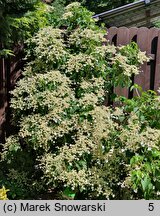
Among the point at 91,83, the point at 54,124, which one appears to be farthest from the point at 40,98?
the point at 91,83

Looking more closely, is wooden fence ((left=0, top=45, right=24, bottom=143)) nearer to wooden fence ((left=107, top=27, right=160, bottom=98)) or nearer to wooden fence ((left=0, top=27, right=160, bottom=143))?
wooden fence ((left=0, top=27, right=160, bottom=143))

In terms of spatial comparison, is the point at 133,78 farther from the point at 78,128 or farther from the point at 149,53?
the point at 78,128

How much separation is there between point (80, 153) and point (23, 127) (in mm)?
630

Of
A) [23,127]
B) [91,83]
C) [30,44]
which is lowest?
[23,127]

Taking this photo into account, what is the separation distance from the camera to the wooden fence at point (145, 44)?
4320 mm

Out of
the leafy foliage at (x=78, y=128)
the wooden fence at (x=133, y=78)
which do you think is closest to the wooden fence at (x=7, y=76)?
the wooden fence at (x=133, y=78)

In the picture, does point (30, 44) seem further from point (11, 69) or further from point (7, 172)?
point (7, 172)

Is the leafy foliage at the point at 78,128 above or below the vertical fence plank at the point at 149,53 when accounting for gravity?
below

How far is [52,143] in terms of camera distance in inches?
134

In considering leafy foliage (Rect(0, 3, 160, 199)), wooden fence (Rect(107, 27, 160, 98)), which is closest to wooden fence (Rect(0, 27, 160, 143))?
wooden fence (Rect(107, 27, 160, 98))

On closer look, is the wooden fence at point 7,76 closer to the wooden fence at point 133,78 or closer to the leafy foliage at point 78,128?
the wooden fence at point 133,78

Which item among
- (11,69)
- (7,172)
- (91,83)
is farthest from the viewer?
(11,69)

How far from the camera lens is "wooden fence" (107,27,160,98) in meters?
4.32

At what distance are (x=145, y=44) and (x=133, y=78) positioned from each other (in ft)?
1.42
